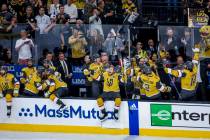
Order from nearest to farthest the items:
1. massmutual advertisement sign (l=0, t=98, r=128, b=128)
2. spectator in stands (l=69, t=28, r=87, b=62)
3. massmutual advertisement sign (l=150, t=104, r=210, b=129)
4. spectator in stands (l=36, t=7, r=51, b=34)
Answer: massmutual advertisement sign (l=150, t=104, r=210, b=129), massmutual advertisement sign (l=0, t=98, r=128, b=128), spectator in stands (l=69, t=28, r=87, b=62), spectator in stands (l=36, t=7, r=51, b=34)

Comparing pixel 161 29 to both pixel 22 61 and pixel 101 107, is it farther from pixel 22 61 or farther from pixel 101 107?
pixel 22 61

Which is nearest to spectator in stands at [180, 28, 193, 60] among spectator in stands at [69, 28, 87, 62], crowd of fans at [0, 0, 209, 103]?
crowd of fans at [0, 0, 209, 103]

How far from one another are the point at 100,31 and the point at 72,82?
4.04ft

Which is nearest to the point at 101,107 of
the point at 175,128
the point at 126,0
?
the point at 175,128

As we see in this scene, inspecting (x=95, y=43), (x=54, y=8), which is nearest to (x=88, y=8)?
(x=54, y=8)

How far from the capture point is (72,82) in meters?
11.6

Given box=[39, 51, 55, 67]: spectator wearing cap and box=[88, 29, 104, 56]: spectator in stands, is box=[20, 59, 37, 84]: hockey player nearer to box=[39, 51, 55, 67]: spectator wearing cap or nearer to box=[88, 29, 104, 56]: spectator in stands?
box=[39, 51, 55, 67]: spectator wearing cap

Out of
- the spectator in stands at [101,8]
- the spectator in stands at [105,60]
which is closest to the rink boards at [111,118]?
the spectator in stands at [105,60]

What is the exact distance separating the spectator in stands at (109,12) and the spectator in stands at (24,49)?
1.81m

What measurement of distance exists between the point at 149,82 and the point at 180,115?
0.91 m

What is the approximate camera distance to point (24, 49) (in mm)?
12000

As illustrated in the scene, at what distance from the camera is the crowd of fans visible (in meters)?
11.3

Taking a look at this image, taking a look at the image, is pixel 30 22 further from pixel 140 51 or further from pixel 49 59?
pixel 140 51

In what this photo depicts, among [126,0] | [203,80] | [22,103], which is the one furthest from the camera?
[126,0]
